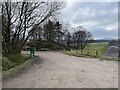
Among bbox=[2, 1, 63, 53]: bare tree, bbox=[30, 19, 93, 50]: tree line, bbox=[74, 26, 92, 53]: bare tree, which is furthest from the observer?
bbox=[74, 26, 92, 53]: bare tree

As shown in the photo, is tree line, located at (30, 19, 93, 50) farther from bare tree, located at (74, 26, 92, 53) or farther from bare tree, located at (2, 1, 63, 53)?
bare tree, located at (2, 1, 63, 53)

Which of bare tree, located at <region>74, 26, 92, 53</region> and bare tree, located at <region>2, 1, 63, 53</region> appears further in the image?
bare tree, located at <region>74, 26, 92, 53</region>

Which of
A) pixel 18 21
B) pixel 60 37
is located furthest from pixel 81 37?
pixel 18 21

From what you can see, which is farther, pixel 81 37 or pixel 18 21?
pixel 81 37

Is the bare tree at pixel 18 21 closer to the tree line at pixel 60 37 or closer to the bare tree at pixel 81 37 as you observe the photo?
the tree line at pixel 60 37

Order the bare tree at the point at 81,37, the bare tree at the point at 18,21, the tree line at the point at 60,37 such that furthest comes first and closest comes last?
the bare tree at the point at 81,37
the tree line at the point at 60,37
the bare tree at the point at 18,21

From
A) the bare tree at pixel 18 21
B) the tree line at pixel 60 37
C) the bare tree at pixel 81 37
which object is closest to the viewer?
the bare tree at pixel 18 21

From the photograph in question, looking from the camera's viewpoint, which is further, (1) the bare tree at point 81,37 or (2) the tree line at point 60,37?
(1) the bare tree at point 81,37

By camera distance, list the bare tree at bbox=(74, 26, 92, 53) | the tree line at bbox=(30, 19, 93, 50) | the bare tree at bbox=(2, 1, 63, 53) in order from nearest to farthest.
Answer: the bare tree at bbox=(2, 1, 63, 53)
the tree line at bbox=(30, 19, 93, 50)
the bare tree at bbox=(74, 26, 92, 53)

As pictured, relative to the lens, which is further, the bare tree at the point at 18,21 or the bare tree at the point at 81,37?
the bare tree at the point at 81,37

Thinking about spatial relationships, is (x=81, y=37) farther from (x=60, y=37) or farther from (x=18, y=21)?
(x=18, y=21)

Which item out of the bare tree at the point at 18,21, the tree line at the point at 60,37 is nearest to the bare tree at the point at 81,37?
the tree line at the point at 60,37

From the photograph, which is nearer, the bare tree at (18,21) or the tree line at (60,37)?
the bare tree at (18,21)

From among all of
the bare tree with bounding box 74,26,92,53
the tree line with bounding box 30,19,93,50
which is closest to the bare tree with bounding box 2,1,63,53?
the tree line with bounding box 30,19,93,50
